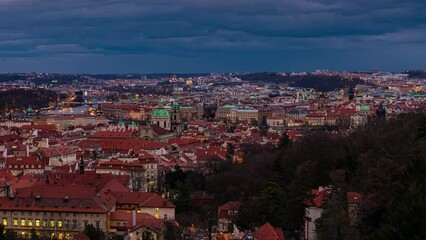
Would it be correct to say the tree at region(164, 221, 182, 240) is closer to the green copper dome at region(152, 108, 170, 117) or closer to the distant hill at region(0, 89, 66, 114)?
the green copper dome at region(152, 108, 170, 117)

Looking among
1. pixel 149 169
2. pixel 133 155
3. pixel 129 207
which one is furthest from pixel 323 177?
pixel 133 155

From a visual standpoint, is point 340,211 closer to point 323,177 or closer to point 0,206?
point 323,177

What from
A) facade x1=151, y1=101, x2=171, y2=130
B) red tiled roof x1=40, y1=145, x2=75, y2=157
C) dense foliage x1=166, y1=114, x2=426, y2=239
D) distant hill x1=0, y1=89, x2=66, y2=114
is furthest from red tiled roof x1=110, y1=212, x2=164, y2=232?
distant hill x1=0, y1=89, x2=66, y2=114

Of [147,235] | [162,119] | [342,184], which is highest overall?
[342,184]

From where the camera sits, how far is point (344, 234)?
847 inches

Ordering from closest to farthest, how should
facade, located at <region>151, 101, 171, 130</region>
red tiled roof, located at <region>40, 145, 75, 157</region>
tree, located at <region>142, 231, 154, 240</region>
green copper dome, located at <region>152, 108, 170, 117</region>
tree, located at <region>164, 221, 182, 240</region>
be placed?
tree, located at <region>142, 231, 154, 240</region> < tree, located at <region>164, 221, 182, 240</region> < red tiled roof, located at <region>40, 145, 75, 157</region> < facade, located at <region>151, 101, 171, 130</region> < green copper dome, located at <region>152, 108, 170, 117</region>

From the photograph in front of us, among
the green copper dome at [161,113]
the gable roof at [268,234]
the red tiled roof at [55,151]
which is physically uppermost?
the gable roof at [268,234]

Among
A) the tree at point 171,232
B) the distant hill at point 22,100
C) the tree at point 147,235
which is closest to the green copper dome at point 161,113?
the distant hill at point 22,100

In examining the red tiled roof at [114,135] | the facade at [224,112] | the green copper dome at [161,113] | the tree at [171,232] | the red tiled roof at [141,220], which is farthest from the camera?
the facade at [224,112]

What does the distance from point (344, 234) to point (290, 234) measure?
6.90 metres

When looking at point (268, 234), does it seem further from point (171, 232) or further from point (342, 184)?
point (171, 232)

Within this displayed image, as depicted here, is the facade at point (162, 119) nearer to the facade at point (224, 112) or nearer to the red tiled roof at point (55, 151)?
the facade at point (224, 112)

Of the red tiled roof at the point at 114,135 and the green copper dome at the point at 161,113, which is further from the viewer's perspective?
the green copper dome at the point at 161,113

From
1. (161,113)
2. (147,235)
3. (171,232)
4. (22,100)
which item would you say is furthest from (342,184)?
(22,100)
